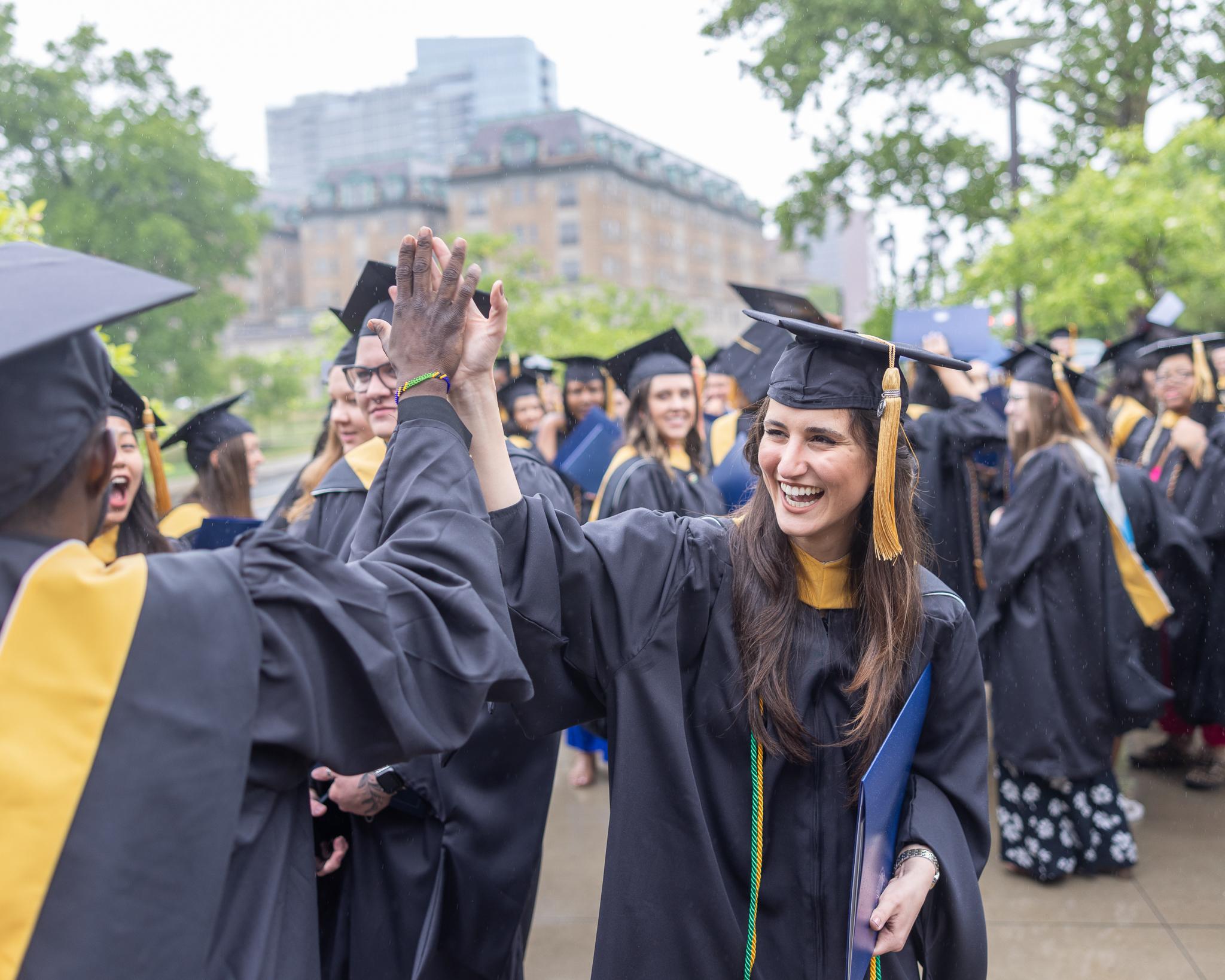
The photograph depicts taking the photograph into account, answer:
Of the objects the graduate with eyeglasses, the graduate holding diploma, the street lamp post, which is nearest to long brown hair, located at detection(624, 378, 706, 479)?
the graduate holding diploma

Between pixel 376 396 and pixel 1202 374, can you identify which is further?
pixel 1202 374

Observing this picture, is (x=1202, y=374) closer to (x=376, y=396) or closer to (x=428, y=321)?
(x=376, y=396)

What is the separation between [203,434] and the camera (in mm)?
4312

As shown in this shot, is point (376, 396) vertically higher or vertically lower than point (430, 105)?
lower

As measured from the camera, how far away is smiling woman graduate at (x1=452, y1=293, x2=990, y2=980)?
6.15 ft

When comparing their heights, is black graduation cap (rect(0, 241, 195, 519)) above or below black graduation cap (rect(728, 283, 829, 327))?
below

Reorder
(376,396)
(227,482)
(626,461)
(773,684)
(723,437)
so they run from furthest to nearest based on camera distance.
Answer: (723,437)
(626,461)
(227,482)
(376,396)
(773,684)

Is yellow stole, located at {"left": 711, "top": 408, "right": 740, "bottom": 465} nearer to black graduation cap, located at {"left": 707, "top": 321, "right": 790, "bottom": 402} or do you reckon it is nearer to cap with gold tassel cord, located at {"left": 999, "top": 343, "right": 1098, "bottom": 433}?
black graduation cap, located at {"left": 707, "top": 321, "right": 790, "bottom": 402}

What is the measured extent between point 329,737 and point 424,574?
0.26m

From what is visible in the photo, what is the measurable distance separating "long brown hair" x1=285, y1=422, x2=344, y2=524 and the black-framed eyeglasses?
1.39 feet

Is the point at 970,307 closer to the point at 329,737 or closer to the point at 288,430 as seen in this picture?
the point at 329,737

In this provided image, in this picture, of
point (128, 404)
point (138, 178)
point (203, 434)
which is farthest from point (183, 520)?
point (138, 178)

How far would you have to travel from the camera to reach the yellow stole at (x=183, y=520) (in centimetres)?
393

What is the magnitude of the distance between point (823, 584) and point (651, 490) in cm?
A: 256
